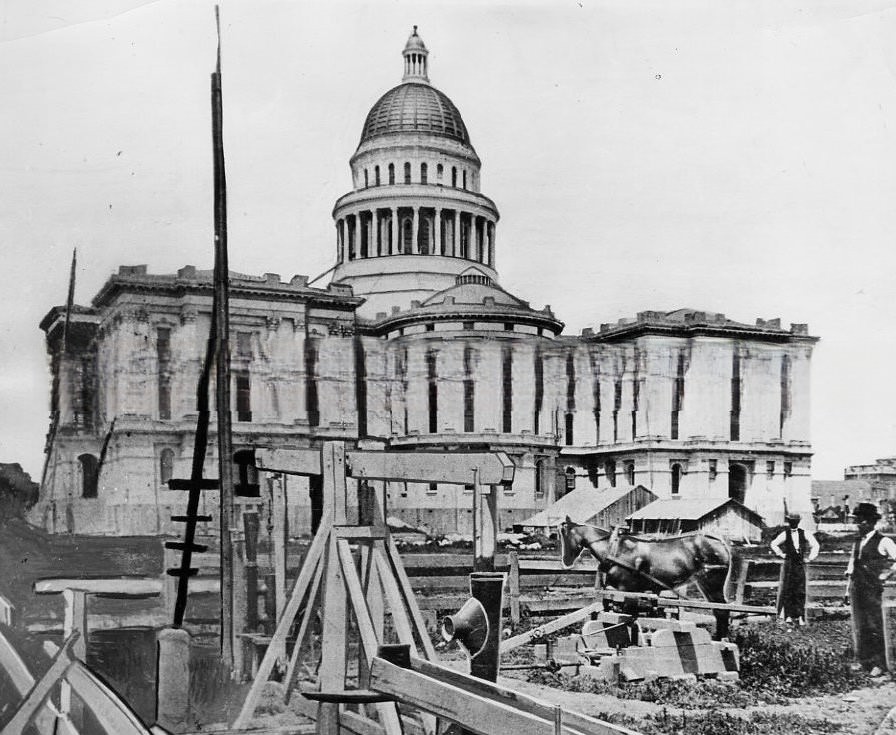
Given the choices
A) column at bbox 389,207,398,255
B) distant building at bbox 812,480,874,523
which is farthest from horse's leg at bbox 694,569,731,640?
column at bbox 389,207,398,255

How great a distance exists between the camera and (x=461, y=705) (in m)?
3.50

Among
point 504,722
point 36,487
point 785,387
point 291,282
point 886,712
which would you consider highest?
point 291,282

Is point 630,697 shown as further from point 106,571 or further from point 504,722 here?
point 106,571

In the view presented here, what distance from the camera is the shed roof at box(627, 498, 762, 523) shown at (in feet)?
19.4

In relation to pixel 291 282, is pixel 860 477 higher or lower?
lower

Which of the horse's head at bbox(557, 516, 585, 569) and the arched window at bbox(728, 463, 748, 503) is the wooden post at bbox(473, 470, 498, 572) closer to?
the horse's head at bbox(557, 516, 585, 569)

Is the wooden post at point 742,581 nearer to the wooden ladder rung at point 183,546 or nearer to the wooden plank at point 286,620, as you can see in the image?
the wooden plank at point 286,620

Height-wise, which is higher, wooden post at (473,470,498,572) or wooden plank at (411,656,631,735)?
wooden post at (473,470,498,572)

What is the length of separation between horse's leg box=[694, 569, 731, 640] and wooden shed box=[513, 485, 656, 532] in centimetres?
49

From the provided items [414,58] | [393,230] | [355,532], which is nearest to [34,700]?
[355,532]

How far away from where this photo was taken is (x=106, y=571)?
5.73 metres

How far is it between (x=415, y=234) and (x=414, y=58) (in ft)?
3.60

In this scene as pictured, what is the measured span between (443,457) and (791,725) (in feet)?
7.38

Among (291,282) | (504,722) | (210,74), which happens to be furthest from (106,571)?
(504,722)
